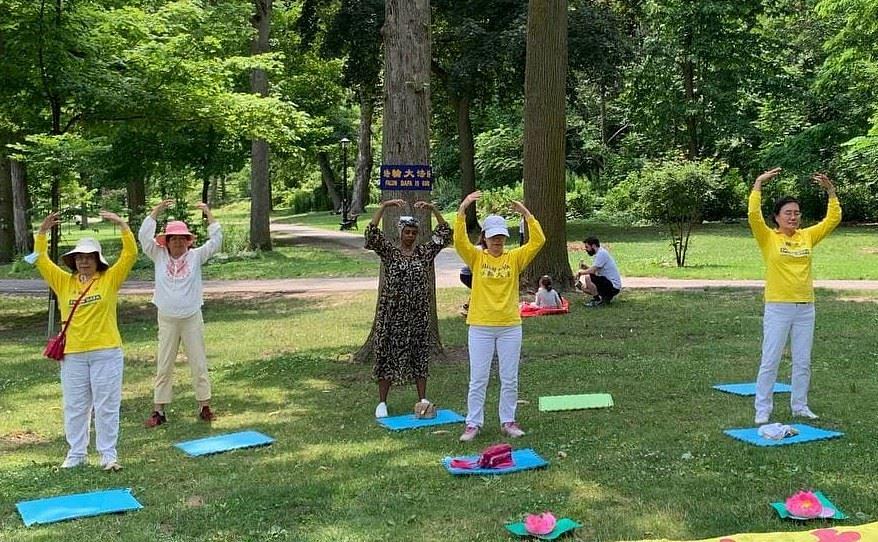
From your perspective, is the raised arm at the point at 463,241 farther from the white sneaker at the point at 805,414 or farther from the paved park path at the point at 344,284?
the paved park path at the point at 344,284

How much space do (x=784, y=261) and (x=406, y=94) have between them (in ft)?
15.6

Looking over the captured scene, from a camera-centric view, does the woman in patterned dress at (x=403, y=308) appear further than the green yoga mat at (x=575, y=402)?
No

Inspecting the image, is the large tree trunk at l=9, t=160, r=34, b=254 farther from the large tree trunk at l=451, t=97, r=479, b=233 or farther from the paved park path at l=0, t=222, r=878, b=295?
the large tree trunk at l=451, t=97, r=479, b=233

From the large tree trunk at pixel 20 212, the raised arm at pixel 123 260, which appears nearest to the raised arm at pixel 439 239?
the raised arm at pixel 123 260

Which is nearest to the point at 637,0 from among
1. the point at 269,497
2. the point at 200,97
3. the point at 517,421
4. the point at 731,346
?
the point at 200,97

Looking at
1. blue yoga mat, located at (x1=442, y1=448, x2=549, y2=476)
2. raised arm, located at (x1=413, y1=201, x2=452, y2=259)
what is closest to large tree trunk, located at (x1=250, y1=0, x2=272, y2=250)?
raised arm, located at (x1=413, y1=201, x2=452, y2=259)

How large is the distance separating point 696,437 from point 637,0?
28.1 meters

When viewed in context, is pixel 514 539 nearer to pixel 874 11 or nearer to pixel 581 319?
pixel 581 319

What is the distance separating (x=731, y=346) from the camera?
37.0 ft

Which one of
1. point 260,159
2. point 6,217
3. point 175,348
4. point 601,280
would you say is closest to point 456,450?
point 175,348

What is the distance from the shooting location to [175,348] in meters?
8.05

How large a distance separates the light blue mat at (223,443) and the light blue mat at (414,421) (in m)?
1.01

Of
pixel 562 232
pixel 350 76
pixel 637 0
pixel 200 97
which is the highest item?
pixel 637 0

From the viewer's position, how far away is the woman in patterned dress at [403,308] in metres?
7.87
